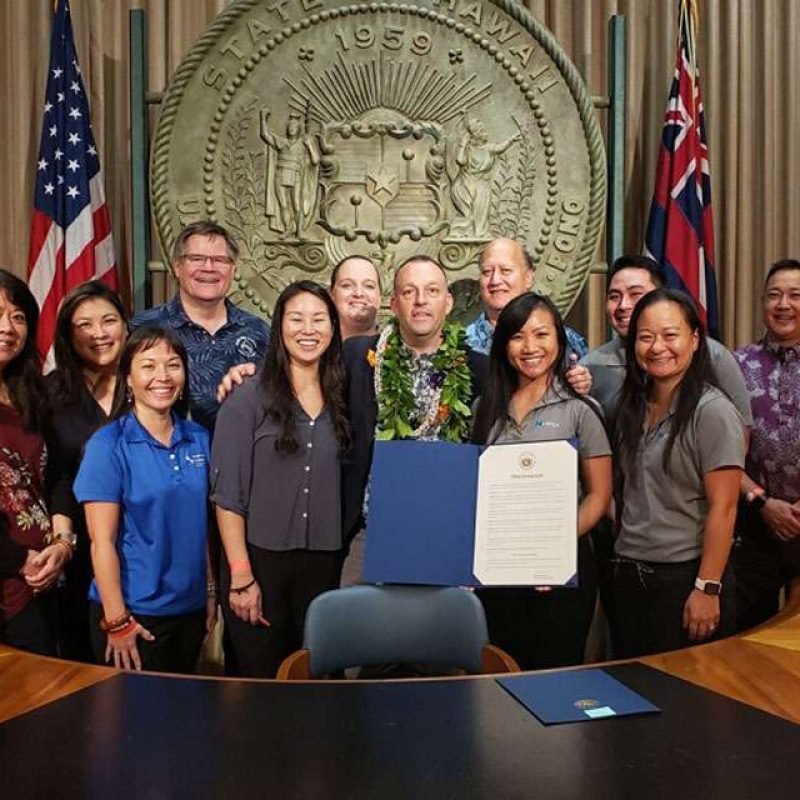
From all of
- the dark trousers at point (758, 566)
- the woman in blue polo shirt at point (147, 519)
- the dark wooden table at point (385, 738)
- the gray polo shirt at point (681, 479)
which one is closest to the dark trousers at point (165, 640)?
the woman in blue polo shirt at point (147, 519)

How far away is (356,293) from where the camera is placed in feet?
11.0

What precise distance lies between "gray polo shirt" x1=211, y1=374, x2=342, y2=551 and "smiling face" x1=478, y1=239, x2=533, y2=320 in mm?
920

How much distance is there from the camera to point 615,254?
4.19 metres

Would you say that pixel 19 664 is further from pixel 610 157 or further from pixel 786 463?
pixel 610 157

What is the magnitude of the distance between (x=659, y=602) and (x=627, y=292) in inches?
48.3

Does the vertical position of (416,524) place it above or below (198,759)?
above

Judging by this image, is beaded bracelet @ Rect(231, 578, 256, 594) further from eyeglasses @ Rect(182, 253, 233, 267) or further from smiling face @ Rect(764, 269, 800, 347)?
smiling face @ Rect(764, 269, 800, 347)

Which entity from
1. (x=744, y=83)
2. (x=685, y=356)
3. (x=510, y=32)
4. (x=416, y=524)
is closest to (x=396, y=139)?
(x=510, y=32)

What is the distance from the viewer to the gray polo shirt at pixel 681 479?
2430 millimetres

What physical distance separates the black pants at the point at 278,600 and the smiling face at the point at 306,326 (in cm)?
57

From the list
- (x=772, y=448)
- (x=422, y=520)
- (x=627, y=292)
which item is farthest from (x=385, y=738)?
(x=772, y=448)

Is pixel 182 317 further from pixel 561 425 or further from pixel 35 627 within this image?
pixel 561 425

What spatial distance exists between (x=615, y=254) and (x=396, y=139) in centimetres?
112

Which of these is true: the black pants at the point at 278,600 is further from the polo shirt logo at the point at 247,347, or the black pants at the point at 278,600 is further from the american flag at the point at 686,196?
the american flag at the point at 686,196
